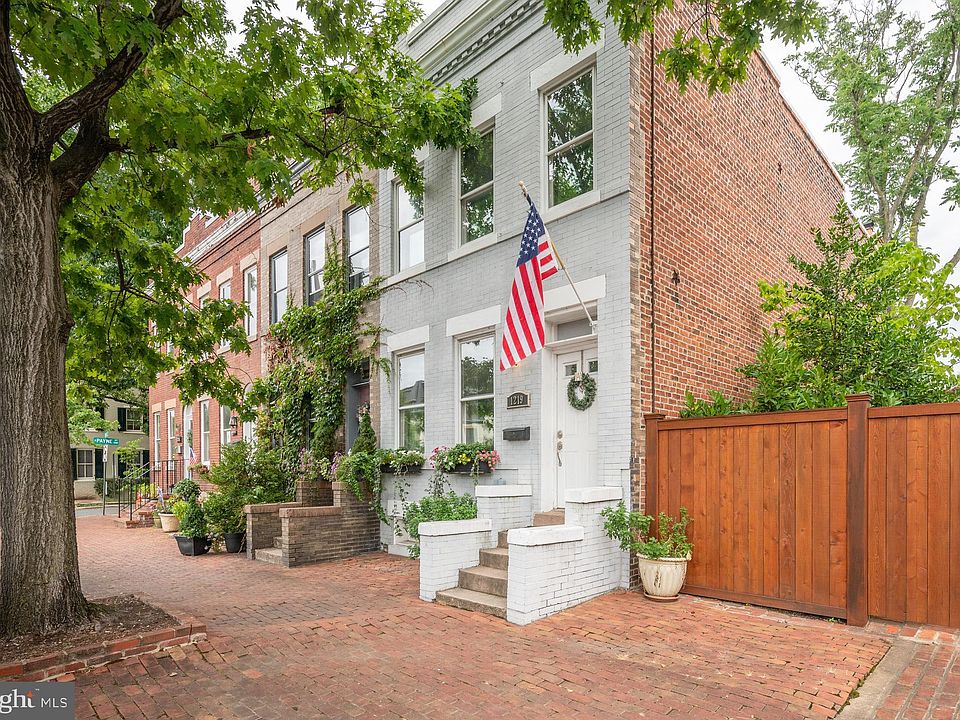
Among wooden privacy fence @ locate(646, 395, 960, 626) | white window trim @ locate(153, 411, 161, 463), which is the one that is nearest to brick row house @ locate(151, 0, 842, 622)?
wooden privacy fence @ locate(646, 395, 960, 626)

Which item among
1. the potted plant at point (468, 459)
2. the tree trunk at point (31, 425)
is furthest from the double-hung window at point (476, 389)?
the tree trunk at point (31, 425)

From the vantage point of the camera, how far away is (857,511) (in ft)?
19.6

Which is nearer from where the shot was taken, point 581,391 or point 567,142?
point 581,391

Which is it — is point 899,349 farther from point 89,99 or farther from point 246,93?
point 89,99

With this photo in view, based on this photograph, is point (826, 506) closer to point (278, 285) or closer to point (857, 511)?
point (857, 511)

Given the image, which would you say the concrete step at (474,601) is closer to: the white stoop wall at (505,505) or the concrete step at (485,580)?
the concrete step at (485,580)

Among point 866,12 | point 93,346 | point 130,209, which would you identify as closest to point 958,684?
point 130,209

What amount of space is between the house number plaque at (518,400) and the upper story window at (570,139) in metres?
2.54

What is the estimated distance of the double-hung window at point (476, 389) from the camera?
30.6 ft

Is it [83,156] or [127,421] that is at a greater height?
[83,156]

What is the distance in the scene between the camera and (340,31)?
6.56 meters

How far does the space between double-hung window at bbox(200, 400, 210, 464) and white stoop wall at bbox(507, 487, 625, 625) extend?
1326 centimetres

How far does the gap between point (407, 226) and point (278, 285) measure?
5.06 meters

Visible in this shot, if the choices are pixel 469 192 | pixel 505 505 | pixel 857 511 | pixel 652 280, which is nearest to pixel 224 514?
pixel 505 505
